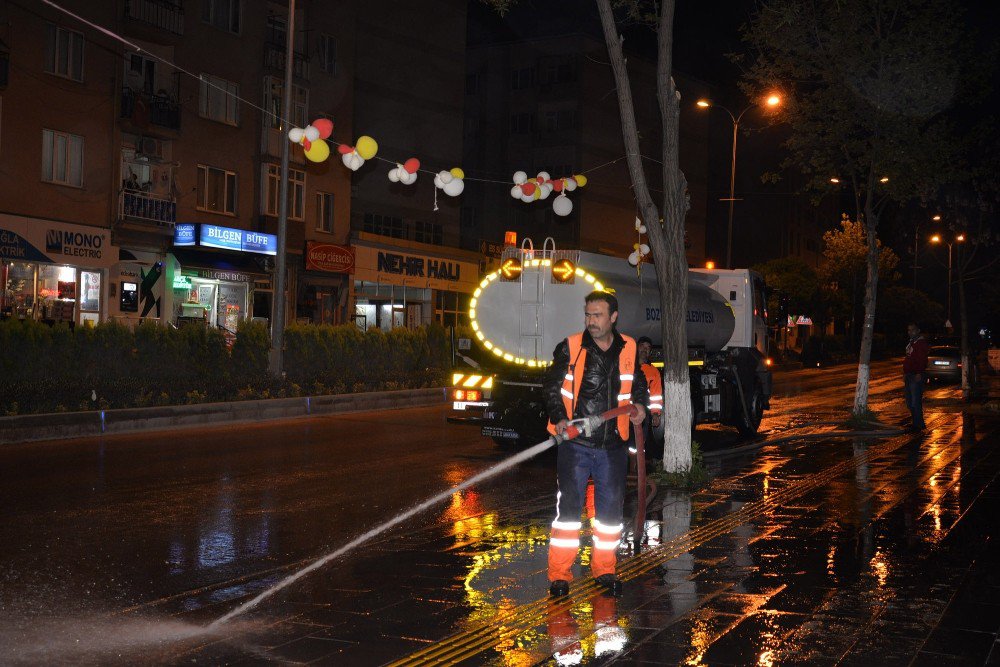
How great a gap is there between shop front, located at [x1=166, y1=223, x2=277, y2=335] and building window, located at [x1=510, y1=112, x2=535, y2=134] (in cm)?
2616

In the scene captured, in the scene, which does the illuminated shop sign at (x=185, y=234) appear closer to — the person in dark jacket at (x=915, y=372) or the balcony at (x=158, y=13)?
the balcony at (x=158, y=13)

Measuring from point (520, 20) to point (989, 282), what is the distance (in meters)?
30.2

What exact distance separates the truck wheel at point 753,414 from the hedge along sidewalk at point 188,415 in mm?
8247

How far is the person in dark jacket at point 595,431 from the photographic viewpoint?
6629mm

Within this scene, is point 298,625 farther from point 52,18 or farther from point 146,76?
point 146,76

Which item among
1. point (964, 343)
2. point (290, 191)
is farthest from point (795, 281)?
point (290, 191)

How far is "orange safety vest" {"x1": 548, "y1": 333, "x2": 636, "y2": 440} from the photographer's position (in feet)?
21.9

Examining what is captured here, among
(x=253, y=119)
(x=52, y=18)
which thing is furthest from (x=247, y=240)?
(x=52, y=18)

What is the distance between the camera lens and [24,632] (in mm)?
5785

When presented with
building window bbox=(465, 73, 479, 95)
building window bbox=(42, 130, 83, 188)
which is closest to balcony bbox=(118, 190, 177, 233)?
building window bbox=(42, 130, 83, 188)

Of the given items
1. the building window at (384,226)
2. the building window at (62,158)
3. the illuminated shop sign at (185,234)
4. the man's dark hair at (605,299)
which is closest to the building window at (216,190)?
the illuminated shop sign at (185,234)

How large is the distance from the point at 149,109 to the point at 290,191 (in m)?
6.92

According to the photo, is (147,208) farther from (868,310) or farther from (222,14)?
(868,310)

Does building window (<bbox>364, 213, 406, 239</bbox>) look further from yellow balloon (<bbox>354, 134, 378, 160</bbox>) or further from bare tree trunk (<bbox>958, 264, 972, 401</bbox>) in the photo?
yellow balloon (<bbox>354, 134, 378, 160</bbox>)
